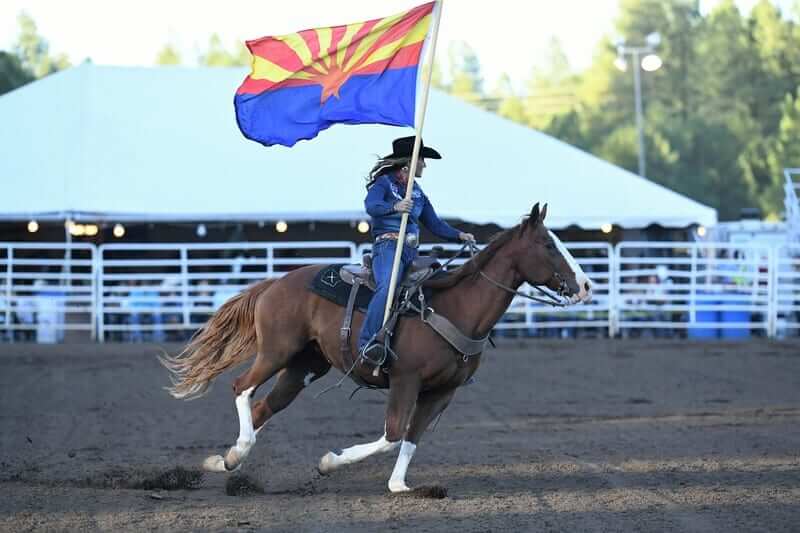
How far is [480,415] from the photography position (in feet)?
37.5

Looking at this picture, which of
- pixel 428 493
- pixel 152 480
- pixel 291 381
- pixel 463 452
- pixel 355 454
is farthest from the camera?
pixel 463 452

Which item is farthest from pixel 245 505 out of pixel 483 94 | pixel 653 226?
pixel 483 94

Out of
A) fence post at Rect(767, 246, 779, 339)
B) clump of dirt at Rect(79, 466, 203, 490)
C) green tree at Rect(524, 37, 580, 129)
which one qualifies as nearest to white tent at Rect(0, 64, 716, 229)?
fence post at Rect(767, 246, 779, 339)

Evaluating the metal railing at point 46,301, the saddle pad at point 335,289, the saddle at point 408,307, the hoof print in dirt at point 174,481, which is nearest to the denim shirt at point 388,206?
the saddle at point 408,307

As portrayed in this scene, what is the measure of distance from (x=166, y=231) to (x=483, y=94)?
7149cm

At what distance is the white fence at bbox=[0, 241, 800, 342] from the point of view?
66.6ft

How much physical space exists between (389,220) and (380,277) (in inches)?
16.1

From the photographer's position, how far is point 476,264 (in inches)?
290

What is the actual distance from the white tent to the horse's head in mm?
14321

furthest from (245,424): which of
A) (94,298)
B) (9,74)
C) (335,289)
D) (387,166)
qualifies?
(9,74)

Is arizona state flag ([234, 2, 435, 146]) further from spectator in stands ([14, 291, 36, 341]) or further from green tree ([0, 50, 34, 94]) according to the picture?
green tree ([0, 50, 34, 94])

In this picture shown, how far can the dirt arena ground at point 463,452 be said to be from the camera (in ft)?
20.2

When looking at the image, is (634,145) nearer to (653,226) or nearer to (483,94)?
(653,226)

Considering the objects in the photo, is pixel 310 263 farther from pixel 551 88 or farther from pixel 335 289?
pixel 551 88
